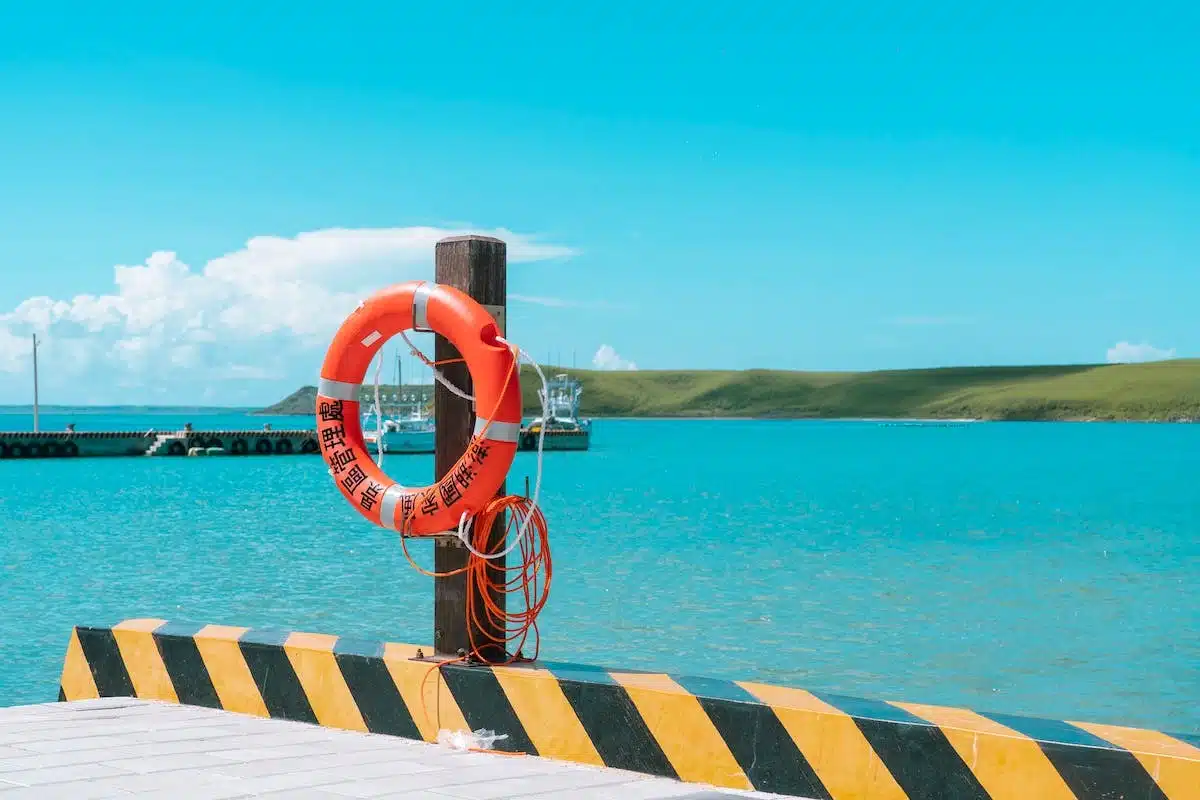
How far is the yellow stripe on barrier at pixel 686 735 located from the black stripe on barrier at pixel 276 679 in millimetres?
1451

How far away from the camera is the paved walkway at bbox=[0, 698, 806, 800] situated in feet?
12.4

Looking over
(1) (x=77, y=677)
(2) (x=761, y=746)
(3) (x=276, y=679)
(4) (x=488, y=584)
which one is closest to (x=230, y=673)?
(3) (x=276, y=679)

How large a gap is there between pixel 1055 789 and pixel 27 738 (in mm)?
3397

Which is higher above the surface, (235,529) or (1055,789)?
(1055,789)

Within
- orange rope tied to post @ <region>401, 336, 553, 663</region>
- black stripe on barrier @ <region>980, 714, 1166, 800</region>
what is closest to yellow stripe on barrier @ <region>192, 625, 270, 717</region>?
orange rope tied to post @ <region>401, 336, 553, 663</region>

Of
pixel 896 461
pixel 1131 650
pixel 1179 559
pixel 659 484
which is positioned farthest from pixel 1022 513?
pixel 896 461

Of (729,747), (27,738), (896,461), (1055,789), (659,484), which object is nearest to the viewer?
(1055,789)

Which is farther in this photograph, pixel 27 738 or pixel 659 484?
pixel 659 484

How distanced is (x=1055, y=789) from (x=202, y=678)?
11.0 feet

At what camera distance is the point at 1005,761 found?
3477 mm

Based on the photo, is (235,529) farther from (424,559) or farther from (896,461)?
(896,461)

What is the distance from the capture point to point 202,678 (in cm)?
519

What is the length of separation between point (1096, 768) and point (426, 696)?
2.32 meters

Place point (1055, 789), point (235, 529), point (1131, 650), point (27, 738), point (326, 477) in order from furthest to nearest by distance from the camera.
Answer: point (326, 477)
point (235, 529)
point (1131, 650)
point (27, 738)
point (1055, 789)
